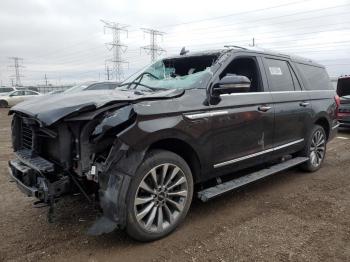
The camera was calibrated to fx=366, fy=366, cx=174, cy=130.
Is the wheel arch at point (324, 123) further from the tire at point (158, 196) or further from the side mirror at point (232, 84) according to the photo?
the tire at point (158, 196)

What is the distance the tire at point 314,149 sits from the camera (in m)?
6.00

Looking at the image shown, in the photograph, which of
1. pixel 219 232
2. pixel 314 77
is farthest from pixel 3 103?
pixel 219 232

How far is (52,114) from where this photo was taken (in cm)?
331

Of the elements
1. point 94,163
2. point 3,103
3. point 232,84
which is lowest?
point 3,103

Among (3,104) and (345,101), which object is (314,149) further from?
(3,104)

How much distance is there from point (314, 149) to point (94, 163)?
425 cm

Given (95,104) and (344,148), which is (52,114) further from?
(344,148)

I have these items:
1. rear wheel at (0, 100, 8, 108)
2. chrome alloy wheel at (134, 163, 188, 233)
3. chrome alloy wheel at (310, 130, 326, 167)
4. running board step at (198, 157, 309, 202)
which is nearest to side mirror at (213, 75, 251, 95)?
chrome alloy wheel at (134, 163, 188, 233)

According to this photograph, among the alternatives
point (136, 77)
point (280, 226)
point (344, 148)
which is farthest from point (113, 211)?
point (344, 148)

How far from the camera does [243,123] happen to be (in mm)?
4395

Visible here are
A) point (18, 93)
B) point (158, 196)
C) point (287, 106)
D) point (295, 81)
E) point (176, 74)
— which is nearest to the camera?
point (158, 196)

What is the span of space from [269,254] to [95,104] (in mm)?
2076

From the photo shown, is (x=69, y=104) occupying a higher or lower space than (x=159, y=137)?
higher

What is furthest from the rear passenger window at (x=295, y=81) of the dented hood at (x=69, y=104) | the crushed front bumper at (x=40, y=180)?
the crushed front bumper at (x=40, y=180)
